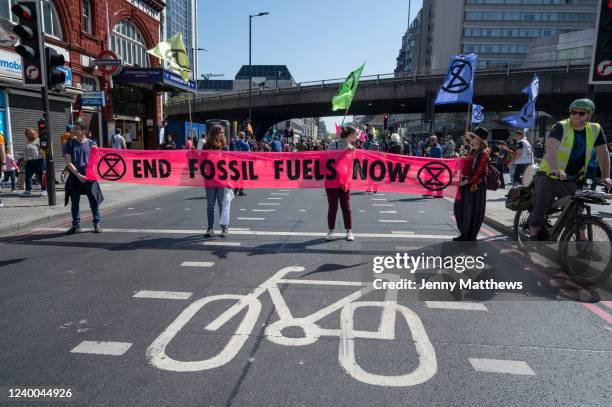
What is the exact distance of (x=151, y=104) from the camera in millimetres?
30547

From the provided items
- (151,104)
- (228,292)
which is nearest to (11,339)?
(228,292)

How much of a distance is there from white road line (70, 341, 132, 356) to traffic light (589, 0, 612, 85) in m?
7.49

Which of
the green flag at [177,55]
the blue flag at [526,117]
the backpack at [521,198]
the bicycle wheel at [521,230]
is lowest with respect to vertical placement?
the bicycle wheel at [521,230]

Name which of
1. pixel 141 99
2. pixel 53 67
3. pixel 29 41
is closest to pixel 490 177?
pixel 53 67

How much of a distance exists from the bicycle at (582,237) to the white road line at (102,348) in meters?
4.85

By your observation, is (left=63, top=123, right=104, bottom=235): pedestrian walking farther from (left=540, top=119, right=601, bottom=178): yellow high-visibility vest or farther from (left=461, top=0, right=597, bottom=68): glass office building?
(left=461, top=0, right=597, bottom=68): glass office building

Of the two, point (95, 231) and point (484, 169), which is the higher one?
point (484, 169)

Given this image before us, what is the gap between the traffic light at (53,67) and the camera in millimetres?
9789

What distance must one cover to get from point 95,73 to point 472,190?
72.1ft

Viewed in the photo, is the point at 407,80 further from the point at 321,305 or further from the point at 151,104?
the point at 321,305

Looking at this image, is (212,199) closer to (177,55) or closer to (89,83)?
(177,55)

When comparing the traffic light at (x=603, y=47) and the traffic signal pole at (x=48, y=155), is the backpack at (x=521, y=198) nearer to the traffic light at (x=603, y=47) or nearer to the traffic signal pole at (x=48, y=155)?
the traffic light at (x=603, y=47)

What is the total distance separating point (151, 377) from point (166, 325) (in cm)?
87

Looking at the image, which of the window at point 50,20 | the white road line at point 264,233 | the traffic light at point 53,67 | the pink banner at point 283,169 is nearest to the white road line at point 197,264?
the white road line at point 264,233
